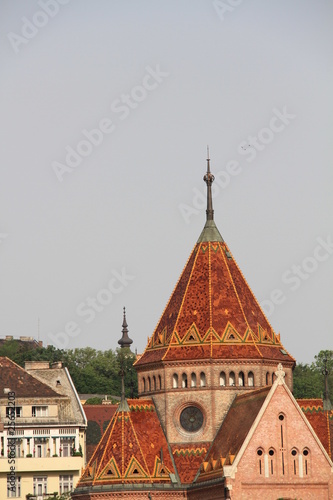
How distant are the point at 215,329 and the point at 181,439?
25.6ft

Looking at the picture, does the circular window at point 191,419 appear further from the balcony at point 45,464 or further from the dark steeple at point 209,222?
the balcony at point 45,464

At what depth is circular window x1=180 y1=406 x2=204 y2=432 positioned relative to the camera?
4338 inches

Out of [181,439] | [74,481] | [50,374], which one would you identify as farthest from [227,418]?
[50,374]

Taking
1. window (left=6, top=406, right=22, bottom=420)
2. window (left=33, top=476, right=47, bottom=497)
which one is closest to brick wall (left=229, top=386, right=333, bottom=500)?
window (left=33, top=476, right=47, bottom=497)

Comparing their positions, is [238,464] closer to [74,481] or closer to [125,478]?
[125,478]

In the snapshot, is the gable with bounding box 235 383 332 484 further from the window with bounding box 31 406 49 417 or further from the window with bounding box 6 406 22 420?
the window with bounding box 6 406 22 420

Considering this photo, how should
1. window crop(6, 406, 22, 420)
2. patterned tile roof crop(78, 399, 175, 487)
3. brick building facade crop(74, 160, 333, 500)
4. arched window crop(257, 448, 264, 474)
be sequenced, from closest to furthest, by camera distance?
arched window crop(257, 448, 264, 474) < brick building facade crop(74, 160, 333, 500) < patterned tile roof crop(78, 399, 175, 487) < window crop(6, 406, 22, 420)

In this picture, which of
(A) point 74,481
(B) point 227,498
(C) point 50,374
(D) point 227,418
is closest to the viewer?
(B) point 227,498

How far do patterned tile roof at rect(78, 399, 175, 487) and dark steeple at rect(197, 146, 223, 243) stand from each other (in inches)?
567

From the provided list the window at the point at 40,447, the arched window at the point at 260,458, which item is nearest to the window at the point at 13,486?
the window at the point at 40,447

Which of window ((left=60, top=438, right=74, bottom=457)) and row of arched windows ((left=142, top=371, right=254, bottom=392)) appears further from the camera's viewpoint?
window ((left=60, top=438, right=74, bottom=457))

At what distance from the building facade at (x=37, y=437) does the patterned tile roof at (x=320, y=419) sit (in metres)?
22.2

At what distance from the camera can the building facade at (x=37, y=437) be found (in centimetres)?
12512

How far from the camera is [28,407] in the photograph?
129 meters
